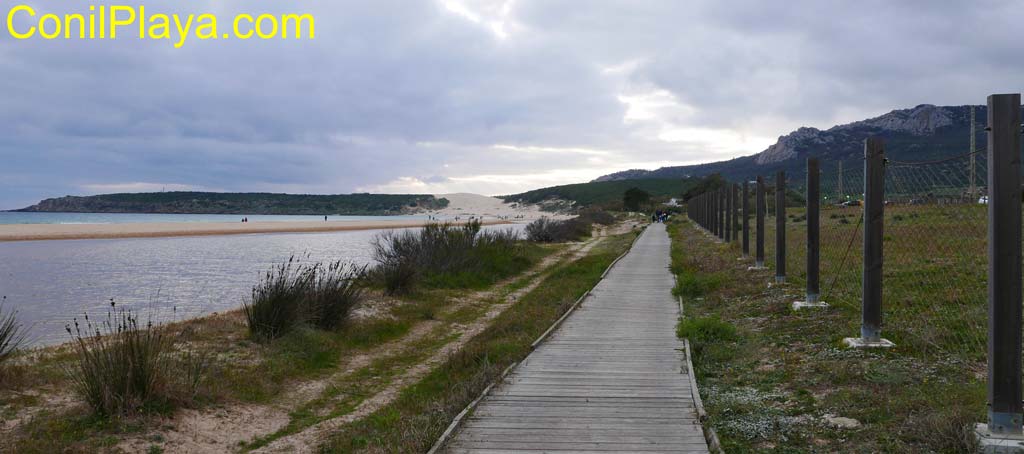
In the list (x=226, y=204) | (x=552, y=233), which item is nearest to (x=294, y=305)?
(x=552, y=233)

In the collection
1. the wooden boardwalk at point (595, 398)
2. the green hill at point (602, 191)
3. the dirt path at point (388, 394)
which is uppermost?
the green hill at point (602, 191)

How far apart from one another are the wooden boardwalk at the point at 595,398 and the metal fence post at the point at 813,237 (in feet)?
6.24

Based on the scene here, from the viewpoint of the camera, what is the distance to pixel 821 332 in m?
7.80

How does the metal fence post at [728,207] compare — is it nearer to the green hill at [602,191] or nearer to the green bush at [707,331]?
the green bush at [707,331]

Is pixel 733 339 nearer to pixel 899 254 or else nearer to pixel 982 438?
pixel 982 438

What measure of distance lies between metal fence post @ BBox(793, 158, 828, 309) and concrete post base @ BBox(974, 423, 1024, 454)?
5130 millimetres

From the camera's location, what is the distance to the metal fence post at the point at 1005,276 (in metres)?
4.14

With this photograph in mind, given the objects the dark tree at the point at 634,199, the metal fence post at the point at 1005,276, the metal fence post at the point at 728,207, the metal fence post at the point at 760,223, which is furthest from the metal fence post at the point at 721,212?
the dark tree at the point at 634,199

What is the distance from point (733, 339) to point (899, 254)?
270 inches

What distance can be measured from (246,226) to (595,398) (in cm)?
6095

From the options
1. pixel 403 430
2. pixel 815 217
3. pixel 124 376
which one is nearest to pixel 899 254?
pixel 815 217

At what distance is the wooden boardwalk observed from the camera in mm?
4738

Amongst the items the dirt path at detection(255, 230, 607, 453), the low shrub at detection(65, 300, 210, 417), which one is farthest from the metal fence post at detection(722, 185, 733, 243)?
the low shrub at detection(65, 300, 210, 417)

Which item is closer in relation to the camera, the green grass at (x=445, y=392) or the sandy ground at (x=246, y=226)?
the green grass at (x=445, y=392)
